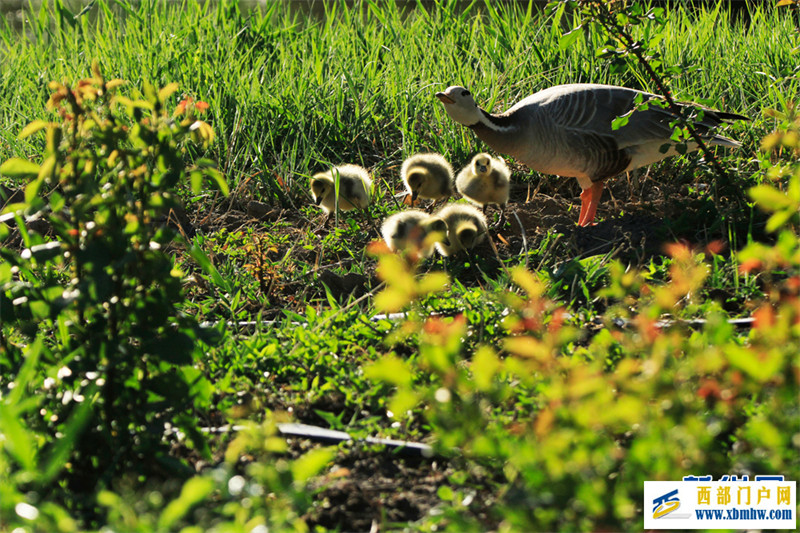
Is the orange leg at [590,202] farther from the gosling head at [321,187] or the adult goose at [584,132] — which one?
the gosling head at [321,187]

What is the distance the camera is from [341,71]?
262 inches

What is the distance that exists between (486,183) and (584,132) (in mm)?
728

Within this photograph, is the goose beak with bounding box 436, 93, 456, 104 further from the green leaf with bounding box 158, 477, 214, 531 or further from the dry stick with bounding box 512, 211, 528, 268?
the green leaf with bounding box 158, 477, 214, 531

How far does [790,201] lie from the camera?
1.95 meters

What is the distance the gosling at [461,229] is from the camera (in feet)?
14.7

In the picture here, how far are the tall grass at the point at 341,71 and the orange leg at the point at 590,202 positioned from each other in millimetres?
988

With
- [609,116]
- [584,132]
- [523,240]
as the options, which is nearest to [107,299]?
[523,240]

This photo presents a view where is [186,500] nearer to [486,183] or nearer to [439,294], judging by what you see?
[439,294]

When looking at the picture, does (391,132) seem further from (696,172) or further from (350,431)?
(350,431)

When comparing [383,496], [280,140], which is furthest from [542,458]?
[280,140]

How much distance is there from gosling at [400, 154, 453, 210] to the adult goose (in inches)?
14.9
